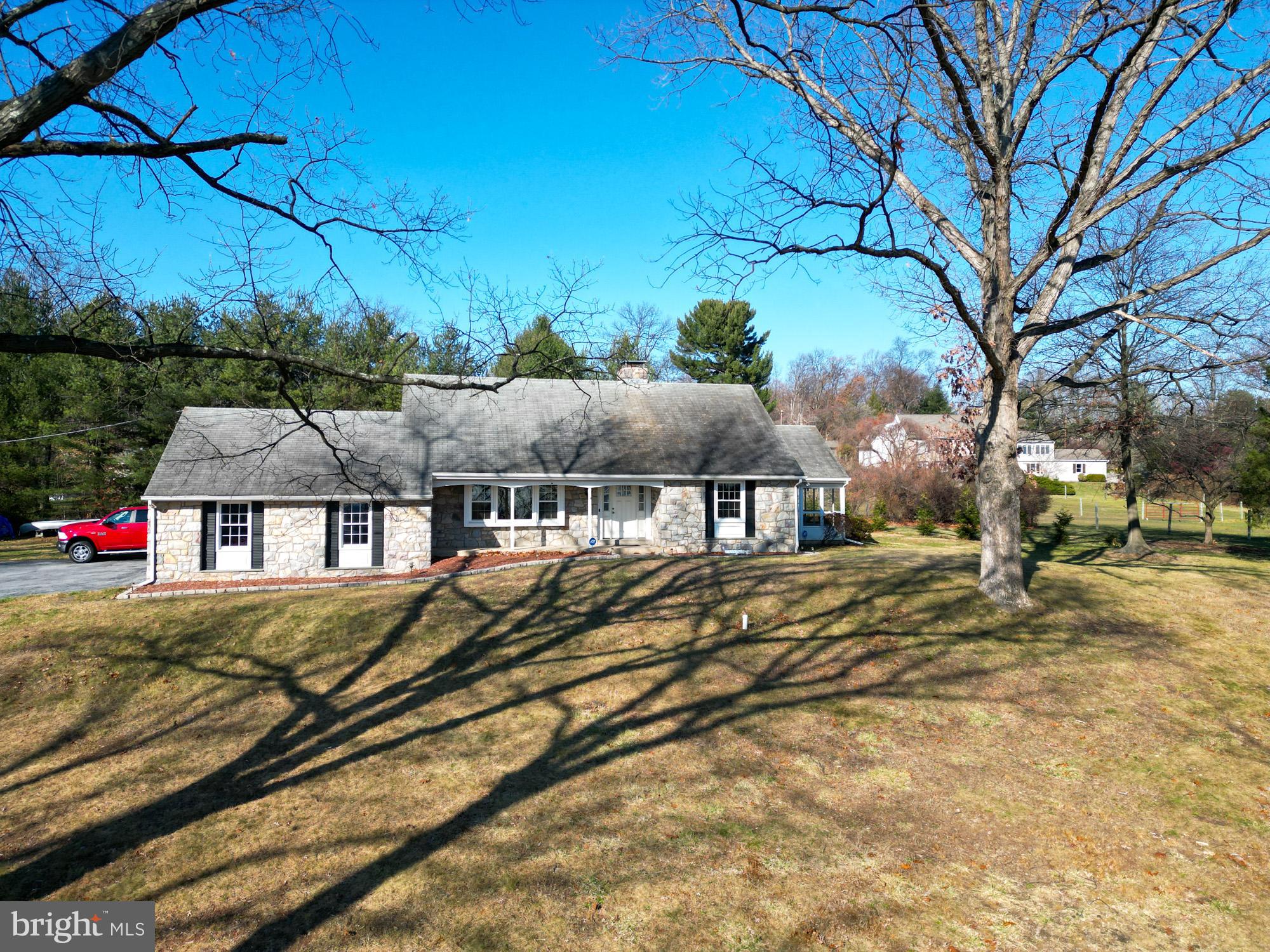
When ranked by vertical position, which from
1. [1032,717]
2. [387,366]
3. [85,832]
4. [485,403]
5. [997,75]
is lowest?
[85,832]

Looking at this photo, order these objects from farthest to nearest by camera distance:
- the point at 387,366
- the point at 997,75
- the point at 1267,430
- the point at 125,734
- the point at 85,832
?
the point at 1267,430, the point at 997,75, the point at 125,734, the point at 387,366, the point at 85,832

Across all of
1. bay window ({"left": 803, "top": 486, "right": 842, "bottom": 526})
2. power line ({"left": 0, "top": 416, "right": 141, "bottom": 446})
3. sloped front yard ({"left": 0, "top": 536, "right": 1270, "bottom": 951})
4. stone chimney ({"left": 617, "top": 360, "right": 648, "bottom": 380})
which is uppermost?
stone chimney ({"left": 617, "top": 360, "right": 648, "bottom": 380})

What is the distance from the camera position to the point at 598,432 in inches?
869

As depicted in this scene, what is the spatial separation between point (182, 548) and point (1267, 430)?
30.3 m

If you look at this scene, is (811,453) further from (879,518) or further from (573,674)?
(573,674)

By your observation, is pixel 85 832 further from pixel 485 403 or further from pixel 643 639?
pixel 485 403

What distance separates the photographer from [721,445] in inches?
863

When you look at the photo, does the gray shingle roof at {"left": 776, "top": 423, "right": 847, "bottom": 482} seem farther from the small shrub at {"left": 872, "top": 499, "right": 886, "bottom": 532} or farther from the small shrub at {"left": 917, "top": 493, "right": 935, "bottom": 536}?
the small shrub at {"left": 917, "top": 493, "right": 935, "bottom": 536}

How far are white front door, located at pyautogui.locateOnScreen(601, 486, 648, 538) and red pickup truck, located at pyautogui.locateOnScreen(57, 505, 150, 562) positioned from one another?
1516 cm

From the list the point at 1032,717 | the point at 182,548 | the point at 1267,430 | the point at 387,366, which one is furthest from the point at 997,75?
the point at 182,548

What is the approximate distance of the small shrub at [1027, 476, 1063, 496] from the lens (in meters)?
35.7

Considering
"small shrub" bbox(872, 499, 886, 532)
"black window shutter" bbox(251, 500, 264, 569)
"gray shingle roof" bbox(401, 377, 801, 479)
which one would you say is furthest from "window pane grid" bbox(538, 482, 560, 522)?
"small shrub" bbox(872, 499, 886, 532)

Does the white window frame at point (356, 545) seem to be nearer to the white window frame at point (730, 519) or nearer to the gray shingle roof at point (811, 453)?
the white window frame at point (730, 519)

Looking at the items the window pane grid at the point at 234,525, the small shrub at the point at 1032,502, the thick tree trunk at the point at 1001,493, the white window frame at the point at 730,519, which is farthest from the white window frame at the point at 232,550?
the small shrub at the point at 1032,502
